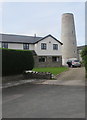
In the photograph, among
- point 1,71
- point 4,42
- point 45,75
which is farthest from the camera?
point 4,42

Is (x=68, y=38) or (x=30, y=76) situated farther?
(x=68, y=38)

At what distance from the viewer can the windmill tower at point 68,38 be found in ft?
179

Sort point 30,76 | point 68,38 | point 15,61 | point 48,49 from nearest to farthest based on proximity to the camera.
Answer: point 15,61
point 30,76
point 48,49
point 68,38

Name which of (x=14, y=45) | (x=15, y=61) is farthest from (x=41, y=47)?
(x=15, y=61)

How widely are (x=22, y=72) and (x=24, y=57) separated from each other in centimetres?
164

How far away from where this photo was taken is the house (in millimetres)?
39188

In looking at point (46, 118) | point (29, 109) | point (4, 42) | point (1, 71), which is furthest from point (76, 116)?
point (4, 42)

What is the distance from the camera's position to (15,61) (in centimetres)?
1780

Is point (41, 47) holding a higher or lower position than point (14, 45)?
lower

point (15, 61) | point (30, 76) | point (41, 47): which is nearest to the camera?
point (15, 61)

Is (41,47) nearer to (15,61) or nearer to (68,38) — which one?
(68,38)

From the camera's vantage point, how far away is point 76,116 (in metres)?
6.06

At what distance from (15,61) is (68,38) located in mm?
38580

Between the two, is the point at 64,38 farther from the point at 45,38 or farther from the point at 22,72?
the point at 22,72
